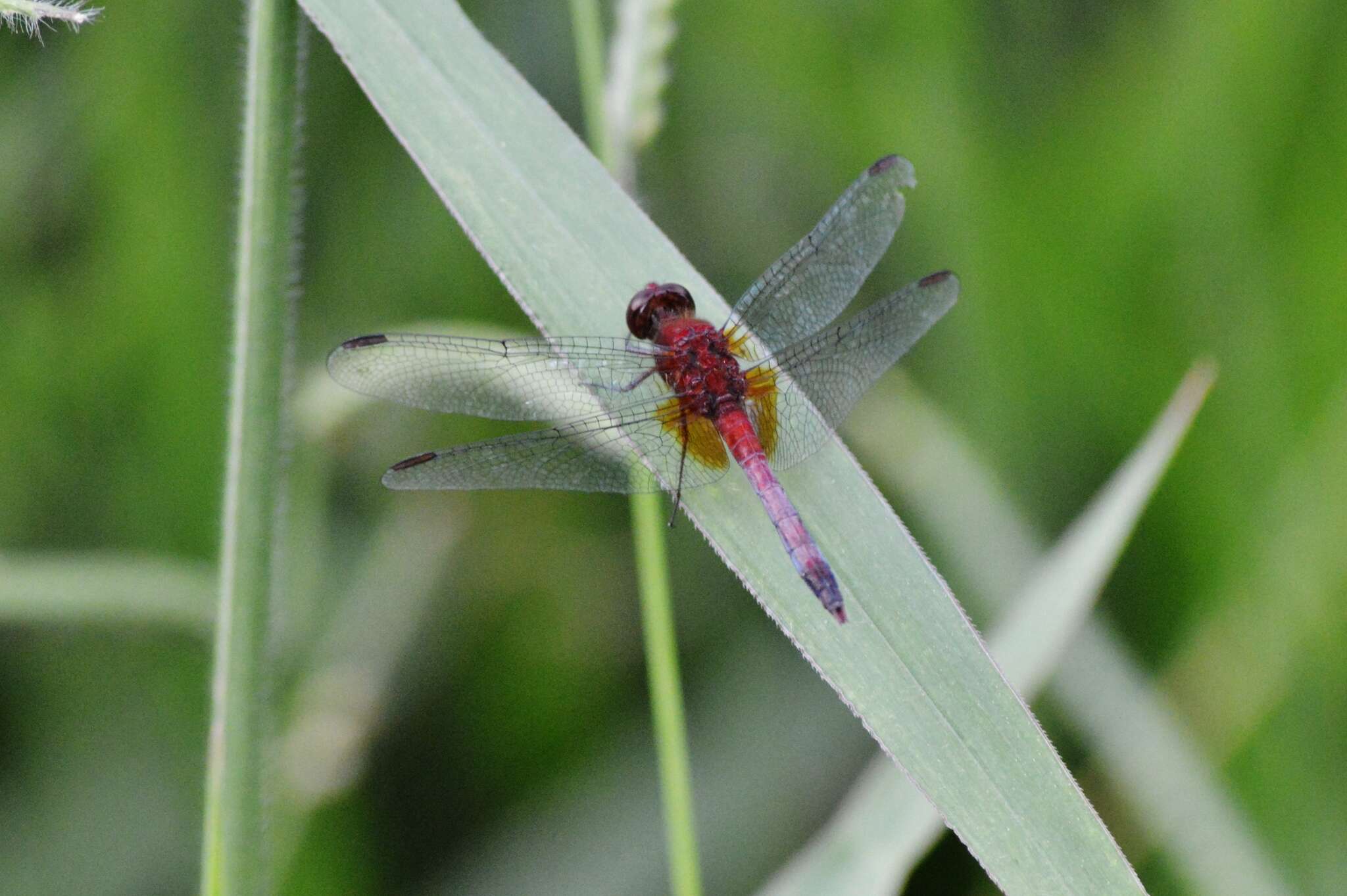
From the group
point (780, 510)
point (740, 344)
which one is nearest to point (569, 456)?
point (740, 344)

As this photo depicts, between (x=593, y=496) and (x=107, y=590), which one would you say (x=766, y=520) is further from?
(x=107, y=590)

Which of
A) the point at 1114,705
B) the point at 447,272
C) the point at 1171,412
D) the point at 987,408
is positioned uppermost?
the point at 447,272

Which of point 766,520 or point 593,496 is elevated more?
point 593,496

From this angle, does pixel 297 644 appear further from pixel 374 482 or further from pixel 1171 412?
pixel 1171 412

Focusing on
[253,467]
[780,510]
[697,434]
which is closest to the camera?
[253,467]

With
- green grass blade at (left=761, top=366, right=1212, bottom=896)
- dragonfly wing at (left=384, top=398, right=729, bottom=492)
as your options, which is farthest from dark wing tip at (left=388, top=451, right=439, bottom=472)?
green grass blade at (left=761, top=366, right=1212, bottom=896)

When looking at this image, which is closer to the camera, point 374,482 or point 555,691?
point 555,691

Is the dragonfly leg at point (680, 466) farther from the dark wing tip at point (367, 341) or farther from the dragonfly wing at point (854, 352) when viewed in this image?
the dark wing tip at point (367, 341)

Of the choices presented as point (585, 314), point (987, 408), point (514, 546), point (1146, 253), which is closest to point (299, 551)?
point (514, 546)
